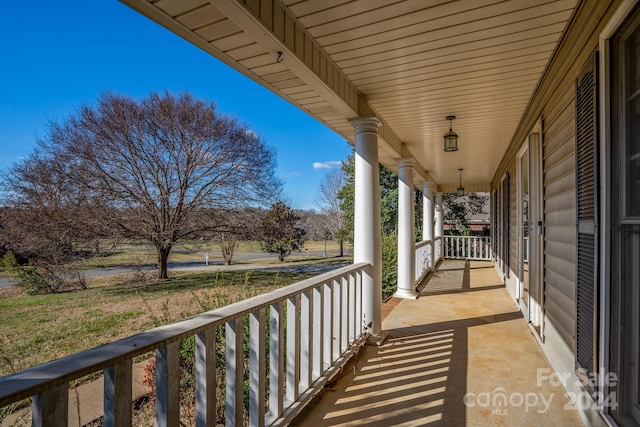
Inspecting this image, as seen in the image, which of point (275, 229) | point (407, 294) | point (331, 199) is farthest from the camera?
point (331, 199)

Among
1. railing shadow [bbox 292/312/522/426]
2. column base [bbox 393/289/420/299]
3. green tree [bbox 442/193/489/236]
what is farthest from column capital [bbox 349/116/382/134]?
green tree [bbox 442/193/489/236]

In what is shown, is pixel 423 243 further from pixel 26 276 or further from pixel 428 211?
pixel 26 276

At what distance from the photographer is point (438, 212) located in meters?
9.91

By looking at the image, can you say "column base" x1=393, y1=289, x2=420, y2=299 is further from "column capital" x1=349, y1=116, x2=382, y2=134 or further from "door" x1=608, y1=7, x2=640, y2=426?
"door" x1=608, y1=7, x2=640, y2=426

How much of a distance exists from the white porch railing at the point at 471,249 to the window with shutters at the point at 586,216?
8.97 metres

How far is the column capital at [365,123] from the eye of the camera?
3133mm

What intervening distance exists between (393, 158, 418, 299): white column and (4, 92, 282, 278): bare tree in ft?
22.5

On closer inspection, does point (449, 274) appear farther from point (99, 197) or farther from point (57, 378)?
point (99, 197)

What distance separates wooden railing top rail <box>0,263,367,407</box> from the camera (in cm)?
75

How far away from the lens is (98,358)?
0.91m

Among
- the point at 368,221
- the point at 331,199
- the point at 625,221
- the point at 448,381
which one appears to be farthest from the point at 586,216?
the point at 331,199

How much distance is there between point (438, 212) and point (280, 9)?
9.08 meters

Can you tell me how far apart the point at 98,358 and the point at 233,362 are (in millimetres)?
662

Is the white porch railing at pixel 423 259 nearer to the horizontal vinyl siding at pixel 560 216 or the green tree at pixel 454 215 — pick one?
the horizontal vinyl siding at pixel 560 216
